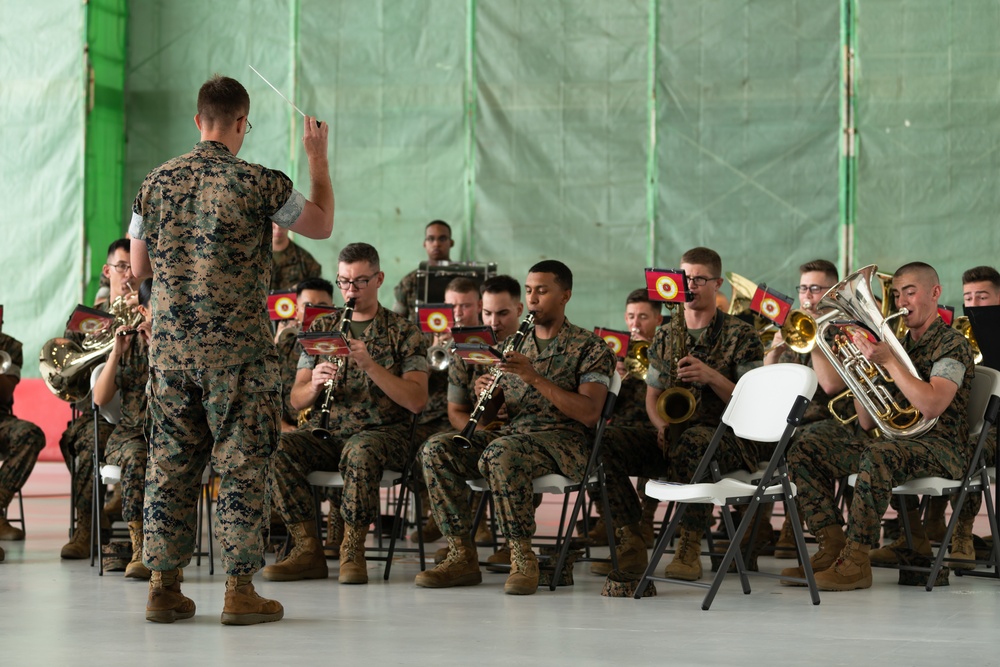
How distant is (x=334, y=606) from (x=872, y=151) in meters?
6.92

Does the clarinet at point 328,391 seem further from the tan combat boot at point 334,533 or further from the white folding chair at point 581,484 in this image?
the white folding chair at point 581,484

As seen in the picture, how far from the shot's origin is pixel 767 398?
4852 millimetres

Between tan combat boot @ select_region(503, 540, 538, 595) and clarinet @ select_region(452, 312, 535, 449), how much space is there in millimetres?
504

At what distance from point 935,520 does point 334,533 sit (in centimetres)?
301

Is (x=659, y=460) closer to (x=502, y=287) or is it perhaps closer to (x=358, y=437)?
(x=502, y=287)

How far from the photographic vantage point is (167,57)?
11.3 metres

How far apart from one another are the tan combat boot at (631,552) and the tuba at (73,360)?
2484 millimetres

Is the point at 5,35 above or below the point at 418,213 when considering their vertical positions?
above

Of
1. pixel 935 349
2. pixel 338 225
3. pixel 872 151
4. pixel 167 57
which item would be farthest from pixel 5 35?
pixel 935 349

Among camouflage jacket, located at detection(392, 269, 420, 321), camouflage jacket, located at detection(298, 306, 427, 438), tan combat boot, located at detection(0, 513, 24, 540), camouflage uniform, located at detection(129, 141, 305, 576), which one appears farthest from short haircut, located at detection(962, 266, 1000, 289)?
tan combat boot, located at detection(0, 513, 24, 540)

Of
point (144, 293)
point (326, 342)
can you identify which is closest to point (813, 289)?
point (326, 342)

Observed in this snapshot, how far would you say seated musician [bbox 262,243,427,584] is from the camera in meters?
5.35

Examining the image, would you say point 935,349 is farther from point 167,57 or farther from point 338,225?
point 167,57

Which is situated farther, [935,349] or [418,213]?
[418,213]
